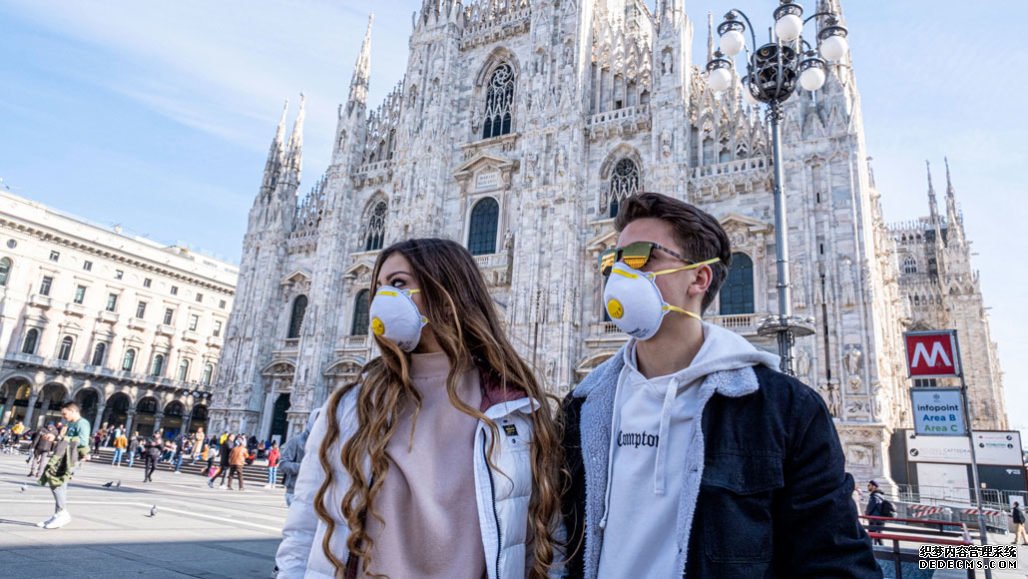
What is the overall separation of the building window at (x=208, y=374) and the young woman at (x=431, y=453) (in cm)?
4815

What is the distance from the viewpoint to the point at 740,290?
62.2 ft

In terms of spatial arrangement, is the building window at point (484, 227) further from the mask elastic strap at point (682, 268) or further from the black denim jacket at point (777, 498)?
the black denim jacket at point (777, 498)

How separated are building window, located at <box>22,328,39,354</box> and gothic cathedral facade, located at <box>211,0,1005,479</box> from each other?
1683cm

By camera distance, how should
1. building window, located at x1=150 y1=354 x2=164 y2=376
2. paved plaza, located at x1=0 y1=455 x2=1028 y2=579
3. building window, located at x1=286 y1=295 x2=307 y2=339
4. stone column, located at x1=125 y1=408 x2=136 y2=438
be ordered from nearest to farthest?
paved plaza, located at x1=0 y1=455 x2=1028 y2=579, building window, located at x1=286 y1=295 x2=307 y2=339, stone column, located at x1=125 y1=408 x2=136 y2=438, building window, located at x1=150 y1=354 x2=164 y2=376

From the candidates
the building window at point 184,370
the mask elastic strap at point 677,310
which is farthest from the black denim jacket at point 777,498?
the building window at point 184,370

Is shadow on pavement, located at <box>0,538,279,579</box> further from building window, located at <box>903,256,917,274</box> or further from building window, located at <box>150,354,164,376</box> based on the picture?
building window, located at <box>903,256,917,274</box>

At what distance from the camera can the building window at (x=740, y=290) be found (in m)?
18.7

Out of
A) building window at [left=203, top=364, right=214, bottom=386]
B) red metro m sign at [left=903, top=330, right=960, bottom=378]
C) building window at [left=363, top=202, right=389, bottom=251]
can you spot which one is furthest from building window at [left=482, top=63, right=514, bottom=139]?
building window at [left=203, top=364, right=214, bottom=386]

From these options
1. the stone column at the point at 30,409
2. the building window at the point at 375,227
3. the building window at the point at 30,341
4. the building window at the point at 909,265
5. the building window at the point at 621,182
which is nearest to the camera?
the building window at the point at 621,182

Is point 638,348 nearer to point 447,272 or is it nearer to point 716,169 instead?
point 447,272

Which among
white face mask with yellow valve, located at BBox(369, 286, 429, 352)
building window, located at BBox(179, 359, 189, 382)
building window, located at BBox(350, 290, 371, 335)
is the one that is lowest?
white face mask with yellow valve, located at BBox(369, 286, 429, 352)

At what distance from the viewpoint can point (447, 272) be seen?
2211mm

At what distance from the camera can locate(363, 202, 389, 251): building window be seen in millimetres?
26844

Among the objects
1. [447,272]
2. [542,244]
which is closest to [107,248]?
[542,244]
